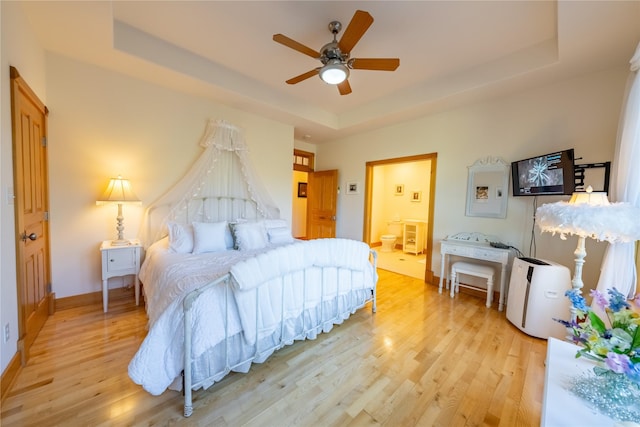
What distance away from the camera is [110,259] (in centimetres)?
268

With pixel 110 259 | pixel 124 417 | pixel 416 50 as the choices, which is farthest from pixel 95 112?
pixel 416 50

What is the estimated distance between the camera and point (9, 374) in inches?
64.2

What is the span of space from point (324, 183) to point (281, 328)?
13.4ft

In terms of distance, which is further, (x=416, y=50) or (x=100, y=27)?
(x=416, y=50)

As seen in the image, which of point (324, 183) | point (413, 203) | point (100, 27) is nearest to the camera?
point (100, 27)

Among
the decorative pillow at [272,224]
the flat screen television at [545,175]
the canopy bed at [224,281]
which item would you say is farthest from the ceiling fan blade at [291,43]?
the flat screen television at [545,175]

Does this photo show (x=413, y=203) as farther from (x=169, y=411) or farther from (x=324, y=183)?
(x=169, y=411)

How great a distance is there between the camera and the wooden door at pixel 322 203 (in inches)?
217

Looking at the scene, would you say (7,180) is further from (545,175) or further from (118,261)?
(545,175)

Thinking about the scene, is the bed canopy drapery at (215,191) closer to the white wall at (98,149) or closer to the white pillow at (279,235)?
the white wall at (98,149)

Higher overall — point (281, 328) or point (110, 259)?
point (110, 259)

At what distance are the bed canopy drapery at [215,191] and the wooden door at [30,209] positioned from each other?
0.90 meters

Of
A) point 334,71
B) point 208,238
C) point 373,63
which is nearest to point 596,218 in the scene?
point 373,63

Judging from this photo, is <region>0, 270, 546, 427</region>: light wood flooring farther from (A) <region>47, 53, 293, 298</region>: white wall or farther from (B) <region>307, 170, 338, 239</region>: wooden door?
(B) <region>307, 170, 338, 239</region>: wooden door
